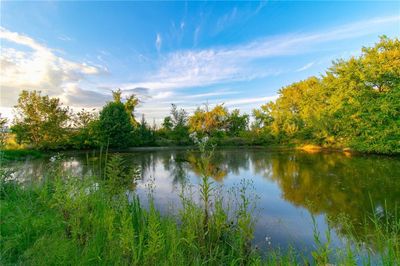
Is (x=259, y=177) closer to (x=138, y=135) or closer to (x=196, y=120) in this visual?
(x=138, y=135)

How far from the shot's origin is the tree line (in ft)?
48.6

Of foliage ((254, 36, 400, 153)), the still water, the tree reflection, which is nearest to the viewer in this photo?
the still water

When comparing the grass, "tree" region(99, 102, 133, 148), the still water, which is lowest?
the still water

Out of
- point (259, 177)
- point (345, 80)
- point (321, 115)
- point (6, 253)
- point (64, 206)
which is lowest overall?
point (259, 177)

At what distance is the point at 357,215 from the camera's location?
4.66m

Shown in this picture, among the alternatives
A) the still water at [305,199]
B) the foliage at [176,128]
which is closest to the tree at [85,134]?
the foliage at [176,128]

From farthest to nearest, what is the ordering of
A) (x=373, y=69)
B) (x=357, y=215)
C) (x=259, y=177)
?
(x=373, y=69)
(x=259, y=177)
(x=357, y=215)

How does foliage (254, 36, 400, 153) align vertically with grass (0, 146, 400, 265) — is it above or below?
above

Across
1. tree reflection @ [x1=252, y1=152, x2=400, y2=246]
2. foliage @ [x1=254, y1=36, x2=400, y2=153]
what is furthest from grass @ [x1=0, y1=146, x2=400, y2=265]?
foliage @ [x1=254, y1=36, x2=400, y2=153]

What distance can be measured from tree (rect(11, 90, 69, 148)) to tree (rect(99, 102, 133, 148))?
151 inches

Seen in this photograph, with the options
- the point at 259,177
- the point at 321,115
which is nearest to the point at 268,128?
the point at 321,115

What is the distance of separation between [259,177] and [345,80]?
12.1 metres

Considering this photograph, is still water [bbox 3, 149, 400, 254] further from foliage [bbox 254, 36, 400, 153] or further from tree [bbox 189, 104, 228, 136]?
tree [bbox 189, 104, 228, 136]

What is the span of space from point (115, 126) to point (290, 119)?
62.5ft
